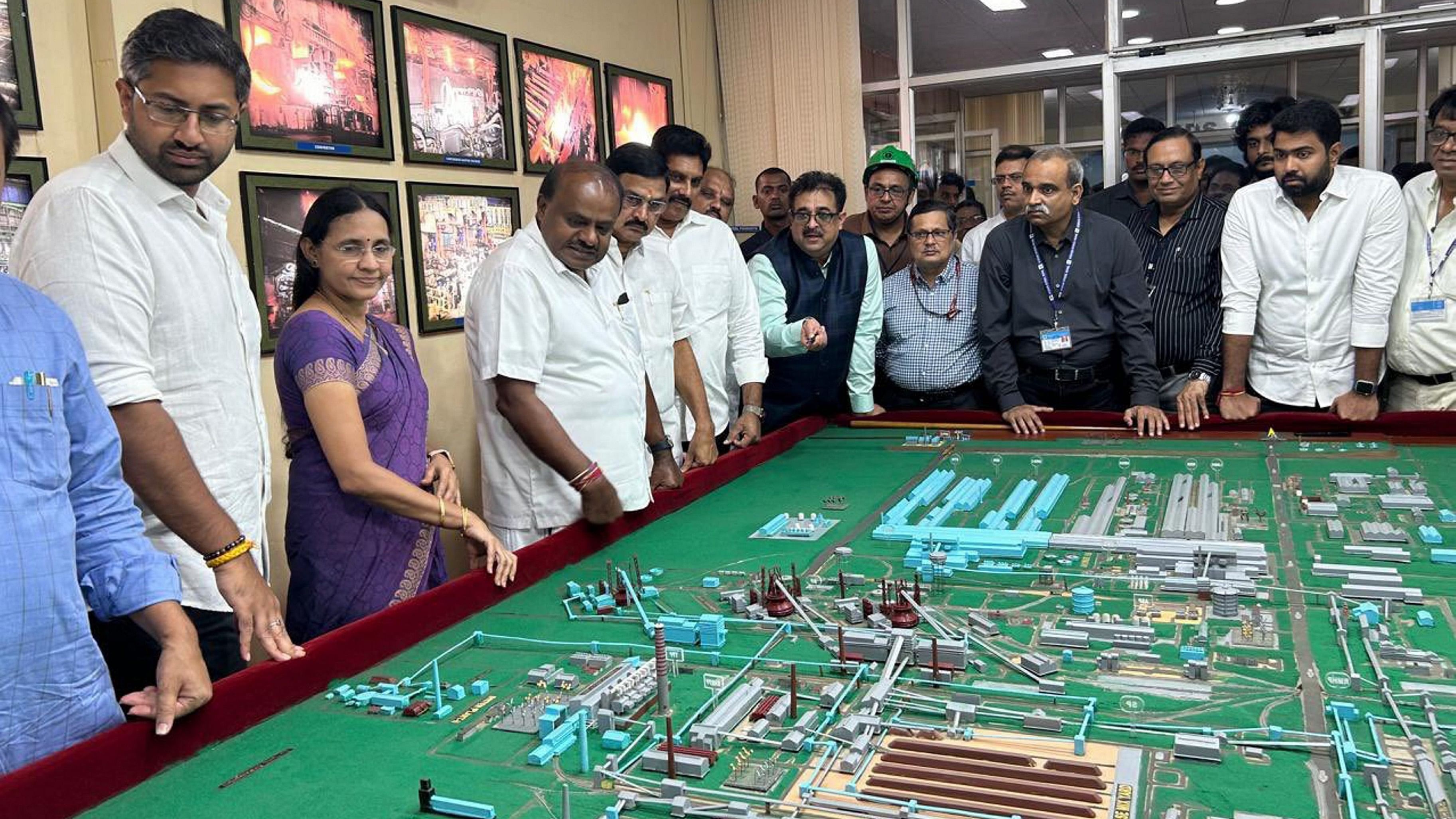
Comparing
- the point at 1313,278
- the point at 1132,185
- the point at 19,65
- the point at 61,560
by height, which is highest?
the point at 19,65

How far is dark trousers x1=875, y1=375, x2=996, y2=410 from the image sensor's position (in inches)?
177

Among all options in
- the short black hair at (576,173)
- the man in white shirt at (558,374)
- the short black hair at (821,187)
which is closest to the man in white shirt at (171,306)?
the man in white shirt at (558,374)

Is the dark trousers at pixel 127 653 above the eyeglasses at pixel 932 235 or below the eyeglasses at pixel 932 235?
below

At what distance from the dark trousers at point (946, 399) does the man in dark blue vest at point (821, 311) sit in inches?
5.3

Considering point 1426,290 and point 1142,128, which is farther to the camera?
point 1142,128

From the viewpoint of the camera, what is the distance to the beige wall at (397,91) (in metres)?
3.47

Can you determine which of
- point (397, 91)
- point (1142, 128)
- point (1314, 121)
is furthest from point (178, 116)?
point (1142, 128)

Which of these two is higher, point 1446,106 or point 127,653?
point 1446,106

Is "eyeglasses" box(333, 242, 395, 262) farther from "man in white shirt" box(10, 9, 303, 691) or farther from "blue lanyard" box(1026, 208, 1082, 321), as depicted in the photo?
"blue lanyard" box(1026, 208, 1082, 321)

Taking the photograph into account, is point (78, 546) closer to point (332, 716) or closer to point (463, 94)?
point (332, 716)

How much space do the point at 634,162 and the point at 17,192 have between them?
1.86 metres

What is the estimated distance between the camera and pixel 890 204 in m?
5.00

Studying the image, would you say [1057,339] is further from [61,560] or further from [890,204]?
[61,560]

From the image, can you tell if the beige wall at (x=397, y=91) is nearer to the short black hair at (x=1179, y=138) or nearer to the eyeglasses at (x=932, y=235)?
the eyeglasses at (x=932, y=235)
